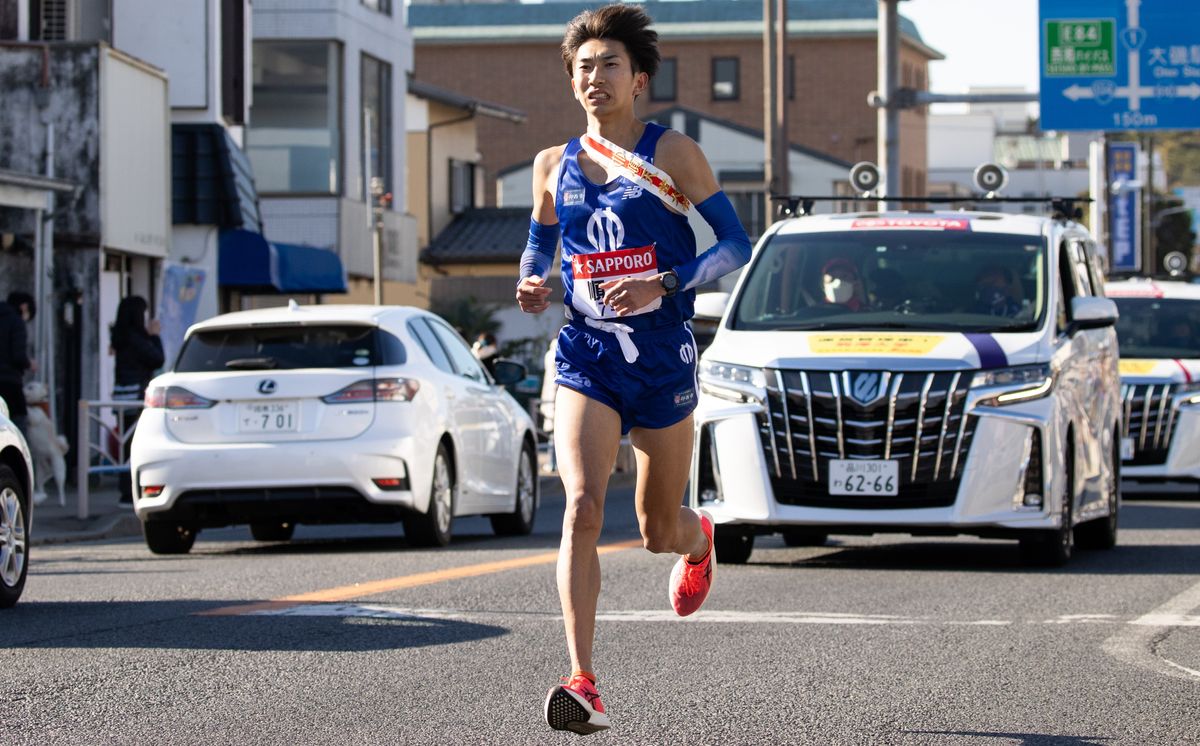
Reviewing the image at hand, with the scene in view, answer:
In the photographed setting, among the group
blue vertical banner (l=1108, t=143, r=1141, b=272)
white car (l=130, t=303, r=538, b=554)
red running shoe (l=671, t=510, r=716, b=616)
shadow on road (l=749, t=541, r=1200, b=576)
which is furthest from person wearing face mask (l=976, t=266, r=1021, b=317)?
blue vertical banner (l=1108, t=143, r=1141, b=272)

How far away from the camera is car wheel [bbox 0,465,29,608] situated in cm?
970

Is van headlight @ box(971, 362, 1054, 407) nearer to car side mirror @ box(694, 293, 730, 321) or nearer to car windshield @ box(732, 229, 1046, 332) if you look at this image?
car windshield @ box(732, 229, 1046, 332)

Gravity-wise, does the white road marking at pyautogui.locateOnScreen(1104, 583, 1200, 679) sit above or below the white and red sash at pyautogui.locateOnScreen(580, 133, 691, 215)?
below

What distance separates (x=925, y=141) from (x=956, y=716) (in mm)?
81092

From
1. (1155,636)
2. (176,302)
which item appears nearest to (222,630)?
(1155,636)

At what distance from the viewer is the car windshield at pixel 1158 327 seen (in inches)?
765

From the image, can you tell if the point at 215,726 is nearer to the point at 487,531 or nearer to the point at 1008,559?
the point at 1008,559

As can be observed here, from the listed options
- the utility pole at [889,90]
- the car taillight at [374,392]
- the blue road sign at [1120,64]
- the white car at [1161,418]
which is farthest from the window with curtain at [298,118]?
the car taillight at [374,392]

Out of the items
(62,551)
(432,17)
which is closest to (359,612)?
(62,551)

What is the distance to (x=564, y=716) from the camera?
18.8 feet

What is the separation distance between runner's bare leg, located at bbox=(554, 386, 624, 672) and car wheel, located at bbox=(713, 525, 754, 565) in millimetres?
5198

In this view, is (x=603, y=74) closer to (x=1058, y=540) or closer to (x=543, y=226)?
(x=543, y=226)

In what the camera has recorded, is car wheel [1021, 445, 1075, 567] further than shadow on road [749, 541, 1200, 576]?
No

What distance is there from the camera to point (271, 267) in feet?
94.9
